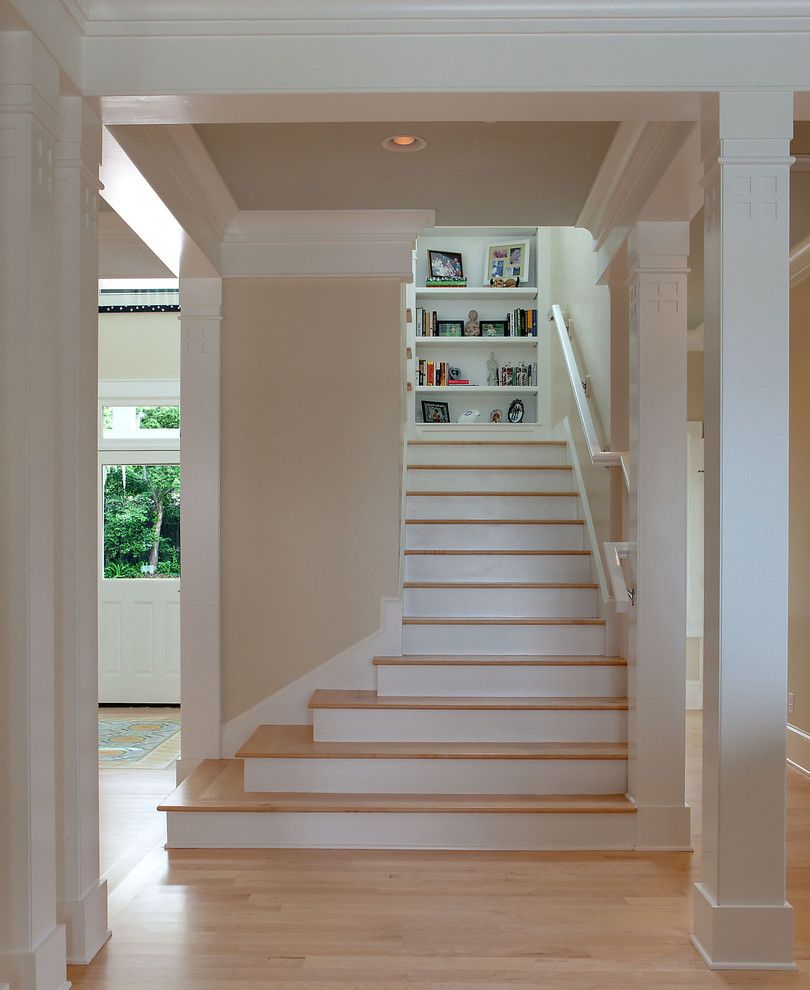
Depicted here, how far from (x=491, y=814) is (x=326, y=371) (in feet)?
7.56

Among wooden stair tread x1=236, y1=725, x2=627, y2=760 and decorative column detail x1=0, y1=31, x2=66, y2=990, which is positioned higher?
decorative column detail x1=0, y1=31, x2=66, y2=990

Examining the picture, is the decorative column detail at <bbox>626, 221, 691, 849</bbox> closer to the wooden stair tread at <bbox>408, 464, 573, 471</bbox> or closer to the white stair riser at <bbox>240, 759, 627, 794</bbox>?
the white stair riser at <bbox>240, 759, 627, 794</bbox>

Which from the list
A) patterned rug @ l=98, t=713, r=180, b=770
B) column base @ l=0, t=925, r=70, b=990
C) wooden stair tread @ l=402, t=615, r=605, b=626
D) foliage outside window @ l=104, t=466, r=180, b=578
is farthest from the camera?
foliage outside window @ l=104, t=466, r=180, b=578

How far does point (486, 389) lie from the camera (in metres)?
7.19

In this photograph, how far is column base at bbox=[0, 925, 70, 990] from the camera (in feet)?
7.75

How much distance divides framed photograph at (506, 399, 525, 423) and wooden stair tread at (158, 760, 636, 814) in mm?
3764

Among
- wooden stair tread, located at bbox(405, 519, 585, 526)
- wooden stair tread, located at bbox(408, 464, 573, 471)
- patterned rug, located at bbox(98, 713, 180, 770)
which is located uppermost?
wooden stair tread, located at bbox(408, 464, 573, 471)

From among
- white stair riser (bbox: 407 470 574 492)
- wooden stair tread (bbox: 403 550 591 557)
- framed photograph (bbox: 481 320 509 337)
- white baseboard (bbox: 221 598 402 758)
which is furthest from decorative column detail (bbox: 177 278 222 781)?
framed photograph (bbox: 481 320 509 337)

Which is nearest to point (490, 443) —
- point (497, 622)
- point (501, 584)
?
A: point (501, 584)

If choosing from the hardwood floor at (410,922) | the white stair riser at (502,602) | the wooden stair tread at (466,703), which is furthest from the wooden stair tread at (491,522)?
the hardwood floor at (410,922)

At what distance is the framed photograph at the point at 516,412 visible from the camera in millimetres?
7220

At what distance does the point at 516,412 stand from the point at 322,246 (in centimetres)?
285

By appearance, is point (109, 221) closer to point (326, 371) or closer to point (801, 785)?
point (326, 371)

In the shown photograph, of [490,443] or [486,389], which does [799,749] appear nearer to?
[490,443]
